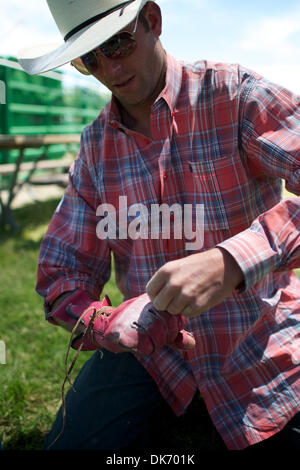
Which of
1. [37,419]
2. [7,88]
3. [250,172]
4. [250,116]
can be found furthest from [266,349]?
[7,88]

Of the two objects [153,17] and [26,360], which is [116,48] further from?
[26,360]

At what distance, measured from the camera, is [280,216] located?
1.43m

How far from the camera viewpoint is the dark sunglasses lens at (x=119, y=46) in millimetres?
1632

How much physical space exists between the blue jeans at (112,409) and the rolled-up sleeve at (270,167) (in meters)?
0.97

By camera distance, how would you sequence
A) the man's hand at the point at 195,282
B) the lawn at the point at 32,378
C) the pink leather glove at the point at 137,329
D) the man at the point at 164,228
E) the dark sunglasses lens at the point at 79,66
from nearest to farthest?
the man's hand at the point at 195,282 < the pink leather glove at the point at 137,329 < the man at the point at 164,228 < the dark sunglasses lens at the point at 79,66 < the lawn at the point at 32,378

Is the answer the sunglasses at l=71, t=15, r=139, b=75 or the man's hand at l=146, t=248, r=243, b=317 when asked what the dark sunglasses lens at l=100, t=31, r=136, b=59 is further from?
the man's hand at l=146, t=248, r=243, b=317

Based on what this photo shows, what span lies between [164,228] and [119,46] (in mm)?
730

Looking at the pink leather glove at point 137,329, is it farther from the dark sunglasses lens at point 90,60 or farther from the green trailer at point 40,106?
the green trailer at point 40,106

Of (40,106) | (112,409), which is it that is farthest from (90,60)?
(40,106)

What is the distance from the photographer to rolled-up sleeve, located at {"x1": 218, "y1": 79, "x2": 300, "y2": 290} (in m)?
1.34

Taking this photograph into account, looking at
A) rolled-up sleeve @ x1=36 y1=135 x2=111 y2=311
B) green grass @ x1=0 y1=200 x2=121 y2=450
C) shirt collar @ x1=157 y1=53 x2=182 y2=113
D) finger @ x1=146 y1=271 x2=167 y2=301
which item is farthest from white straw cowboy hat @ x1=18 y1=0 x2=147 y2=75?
green grass @ x1=0 y1=200 x2=121 y2=450

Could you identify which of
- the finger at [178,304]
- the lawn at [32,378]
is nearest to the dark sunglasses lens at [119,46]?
the finger at [178,304]

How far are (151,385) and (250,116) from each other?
128cm

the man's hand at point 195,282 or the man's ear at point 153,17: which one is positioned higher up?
the man's ear at point 153,17
